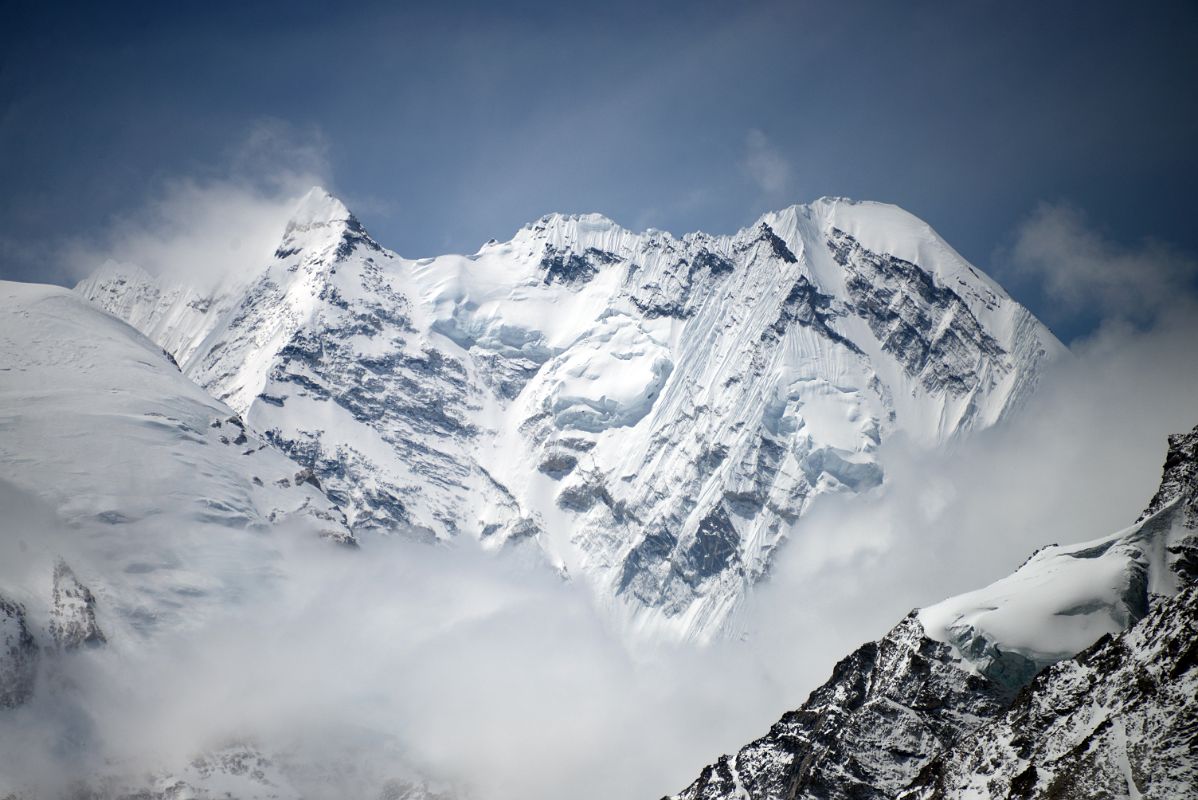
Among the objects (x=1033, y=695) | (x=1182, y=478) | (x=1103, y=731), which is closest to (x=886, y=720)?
(x=1033, y=695)

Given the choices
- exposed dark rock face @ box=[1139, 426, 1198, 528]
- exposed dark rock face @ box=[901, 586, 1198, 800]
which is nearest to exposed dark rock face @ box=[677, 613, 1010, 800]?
exposed dark rock face @ box=[901, 586, 1198, 800]

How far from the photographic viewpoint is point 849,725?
4286 inches

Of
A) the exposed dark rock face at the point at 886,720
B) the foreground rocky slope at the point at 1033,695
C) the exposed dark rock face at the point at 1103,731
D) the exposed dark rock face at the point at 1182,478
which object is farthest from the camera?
the exposed dark rock face at the point at 886,720

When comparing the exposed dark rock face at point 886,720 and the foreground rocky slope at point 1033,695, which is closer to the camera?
the foreground rocky slope at point 1033,695

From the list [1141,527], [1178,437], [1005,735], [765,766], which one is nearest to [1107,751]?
[1005,735]

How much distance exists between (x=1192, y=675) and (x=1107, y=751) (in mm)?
7576

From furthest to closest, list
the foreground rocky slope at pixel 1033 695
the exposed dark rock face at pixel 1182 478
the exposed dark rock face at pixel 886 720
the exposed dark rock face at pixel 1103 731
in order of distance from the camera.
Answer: the exposed dark rock face at pixel 886 720 → the exposed dark rock face at pixel 1182 478 → the foreground rocky slope at pixel 1033 695 → the exposed dark rock face at pixel 1103 731

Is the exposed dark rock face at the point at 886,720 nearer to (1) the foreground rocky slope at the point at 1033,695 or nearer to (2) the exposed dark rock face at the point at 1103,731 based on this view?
(1) the foreground rocky slope at the point at 1033,695

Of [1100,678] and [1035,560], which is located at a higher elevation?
[1035,560]

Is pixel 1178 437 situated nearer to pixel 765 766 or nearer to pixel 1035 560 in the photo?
pixel 1035 560

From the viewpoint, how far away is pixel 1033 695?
270 feet

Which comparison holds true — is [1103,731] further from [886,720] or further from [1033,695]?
[886,720]

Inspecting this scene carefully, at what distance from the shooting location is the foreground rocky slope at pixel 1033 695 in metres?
68.0

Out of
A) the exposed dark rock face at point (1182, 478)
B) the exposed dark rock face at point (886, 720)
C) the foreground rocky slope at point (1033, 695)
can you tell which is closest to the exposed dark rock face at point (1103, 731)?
the foreground rocky slope at point (1033, 695)
